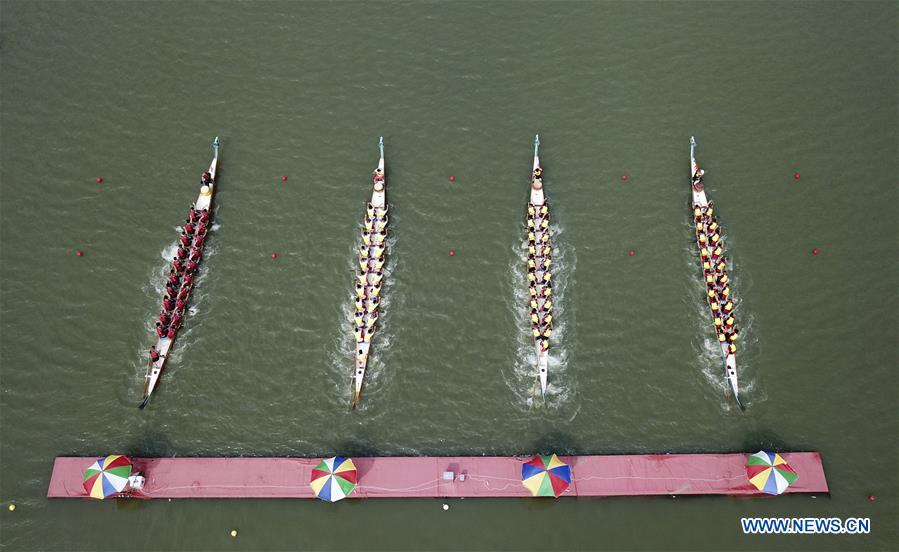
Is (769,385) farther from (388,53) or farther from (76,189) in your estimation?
(76,189)

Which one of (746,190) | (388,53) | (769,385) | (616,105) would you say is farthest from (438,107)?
(769,385)

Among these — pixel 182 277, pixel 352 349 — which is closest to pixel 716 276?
pixel 352 349

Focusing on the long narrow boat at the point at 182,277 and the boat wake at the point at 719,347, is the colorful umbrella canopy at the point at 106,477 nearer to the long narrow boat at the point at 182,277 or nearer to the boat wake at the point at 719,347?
the long narrow boat at the point at 182,277

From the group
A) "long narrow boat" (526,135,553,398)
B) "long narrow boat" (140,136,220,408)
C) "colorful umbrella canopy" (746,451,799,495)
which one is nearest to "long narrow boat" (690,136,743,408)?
"colorful umbrella canopy" (746,451,799,495)

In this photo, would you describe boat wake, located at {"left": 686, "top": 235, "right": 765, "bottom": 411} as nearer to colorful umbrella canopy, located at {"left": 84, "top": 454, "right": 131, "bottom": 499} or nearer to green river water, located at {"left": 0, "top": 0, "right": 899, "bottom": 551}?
green river water, located at {"left": 0, "top": 0, "right": 899, "bottom": 551}

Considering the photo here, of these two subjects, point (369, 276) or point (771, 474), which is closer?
point (771, 474)

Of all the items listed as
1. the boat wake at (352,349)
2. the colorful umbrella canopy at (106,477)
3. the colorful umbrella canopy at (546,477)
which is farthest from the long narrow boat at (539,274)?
the colorful umbrella canopy at (106,477)

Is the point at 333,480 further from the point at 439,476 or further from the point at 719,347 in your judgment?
the point at 719,347
